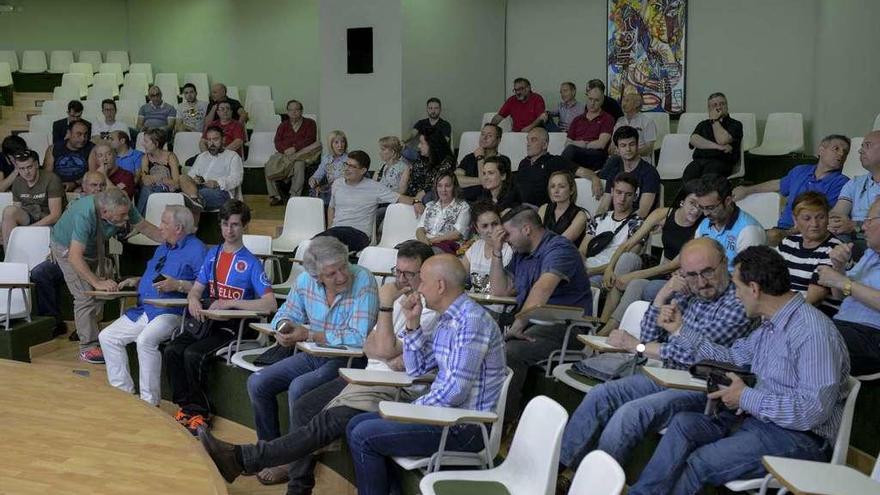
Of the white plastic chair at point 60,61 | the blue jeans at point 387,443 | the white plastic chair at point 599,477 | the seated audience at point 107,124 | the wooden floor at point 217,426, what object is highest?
the white plastic chair at point 60,61

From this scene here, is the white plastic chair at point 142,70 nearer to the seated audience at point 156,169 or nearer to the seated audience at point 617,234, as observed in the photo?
the seated audience at point 156,169

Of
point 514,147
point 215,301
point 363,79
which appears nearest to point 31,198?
point 215,301

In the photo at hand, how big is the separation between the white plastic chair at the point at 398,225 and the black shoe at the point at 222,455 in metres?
3.80

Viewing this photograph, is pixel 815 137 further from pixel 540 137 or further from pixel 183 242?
pixel 183 242

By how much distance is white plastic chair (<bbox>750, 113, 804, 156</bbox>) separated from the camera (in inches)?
412

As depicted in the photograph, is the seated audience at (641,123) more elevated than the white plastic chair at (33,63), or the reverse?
the white plastic chair at (33,63)

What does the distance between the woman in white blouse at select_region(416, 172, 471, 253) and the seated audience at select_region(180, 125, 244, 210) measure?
2.62m

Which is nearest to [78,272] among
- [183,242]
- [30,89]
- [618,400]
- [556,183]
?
[183,242]

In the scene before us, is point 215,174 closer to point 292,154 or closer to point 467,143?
point 292,154

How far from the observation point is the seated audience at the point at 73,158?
10164 millimetres

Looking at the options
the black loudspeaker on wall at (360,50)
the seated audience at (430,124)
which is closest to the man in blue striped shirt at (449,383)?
the seated audience at (430,124)

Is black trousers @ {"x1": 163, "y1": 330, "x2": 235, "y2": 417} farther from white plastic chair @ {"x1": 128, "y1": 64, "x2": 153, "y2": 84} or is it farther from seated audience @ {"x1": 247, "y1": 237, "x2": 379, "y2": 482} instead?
white plastic chair @ {"x1": 128, "y1": 64, "x2": 153, "y2": 84}

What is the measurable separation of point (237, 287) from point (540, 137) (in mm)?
3079

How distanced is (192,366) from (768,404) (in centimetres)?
353
